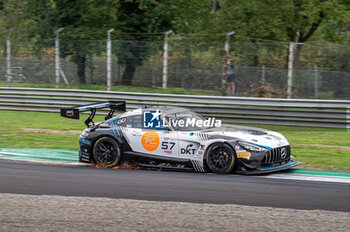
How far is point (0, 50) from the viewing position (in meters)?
18.5

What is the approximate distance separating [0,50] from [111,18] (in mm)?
5688

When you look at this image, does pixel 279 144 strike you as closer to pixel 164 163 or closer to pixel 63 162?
pixel 164 163

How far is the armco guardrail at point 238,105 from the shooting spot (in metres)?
14.3

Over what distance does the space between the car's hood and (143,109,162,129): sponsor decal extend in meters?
0.94

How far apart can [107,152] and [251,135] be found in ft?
9.36

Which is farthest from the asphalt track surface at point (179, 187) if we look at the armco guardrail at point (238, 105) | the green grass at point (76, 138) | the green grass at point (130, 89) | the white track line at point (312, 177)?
the green grass at point (130, 89)

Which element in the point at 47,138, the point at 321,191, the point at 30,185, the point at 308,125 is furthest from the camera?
the point at 308,125

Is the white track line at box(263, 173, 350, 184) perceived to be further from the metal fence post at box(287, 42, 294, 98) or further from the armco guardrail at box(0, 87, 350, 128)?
the metal fence post at box(287, 42, 294, 98)

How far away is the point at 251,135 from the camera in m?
Answer: 8.80

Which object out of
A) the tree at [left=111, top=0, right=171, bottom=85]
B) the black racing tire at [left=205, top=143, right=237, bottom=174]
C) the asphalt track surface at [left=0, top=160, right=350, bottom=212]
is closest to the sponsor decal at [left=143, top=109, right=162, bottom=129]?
the asphalt track surface at [left=0, top=160, right=350, bottom=212]

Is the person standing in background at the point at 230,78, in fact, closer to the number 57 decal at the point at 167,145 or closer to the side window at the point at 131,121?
the side window at the point at 131,121

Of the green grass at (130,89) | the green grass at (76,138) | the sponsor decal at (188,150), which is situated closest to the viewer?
the sponsor decal at (188,150)

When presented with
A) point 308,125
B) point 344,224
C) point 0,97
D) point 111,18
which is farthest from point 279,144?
point 111,18

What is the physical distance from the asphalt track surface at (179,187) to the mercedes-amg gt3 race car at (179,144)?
0.89 feet
